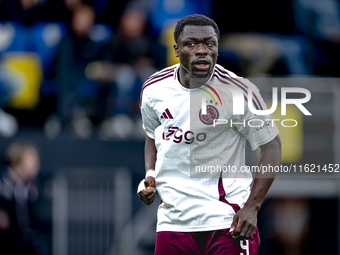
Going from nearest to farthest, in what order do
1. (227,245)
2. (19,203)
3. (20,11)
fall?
(227,245) < (19,203) < (20,11)

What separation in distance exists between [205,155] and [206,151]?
29 millimetres

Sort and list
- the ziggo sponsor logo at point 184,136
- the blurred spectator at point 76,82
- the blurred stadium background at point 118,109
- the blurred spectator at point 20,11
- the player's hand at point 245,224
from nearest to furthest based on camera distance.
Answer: the player's hand at point 245,224
the ziggo sponsor logo at point 184,136
the blurred stadium background at point 118,109
the blurred spectator at point 76,82
the blurred spectator at point 20,11

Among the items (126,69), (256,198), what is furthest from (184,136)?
(126,69)

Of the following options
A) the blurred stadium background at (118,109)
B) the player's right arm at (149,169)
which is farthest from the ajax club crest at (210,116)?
the blurred stadium background at (118,109)

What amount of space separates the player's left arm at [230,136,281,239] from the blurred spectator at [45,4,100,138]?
548cm

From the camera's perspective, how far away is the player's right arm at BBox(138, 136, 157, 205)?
13.0 feet

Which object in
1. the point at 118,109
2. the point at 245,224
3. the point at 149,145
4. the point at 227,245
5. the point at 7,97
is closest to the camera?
the point at 245,224

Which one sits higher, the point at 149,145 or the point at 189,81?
the point at 189,81

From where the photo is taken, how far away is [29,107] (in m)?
9.34

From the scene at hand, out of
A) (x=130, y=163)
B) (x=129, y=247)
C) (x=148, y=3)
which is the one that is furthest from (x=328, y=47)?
(x=129, y=247)

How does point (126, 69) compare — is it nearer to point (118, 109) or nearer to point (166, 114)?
point (118, 109)

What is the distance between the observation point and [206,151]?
3850mm

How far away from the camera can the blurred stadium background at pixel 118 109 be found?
873 centimetres

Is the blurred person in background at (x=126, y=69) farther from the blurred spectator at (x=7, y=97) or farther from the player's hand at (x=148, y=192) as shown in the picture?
the player's hand at (x=148, y=192)
